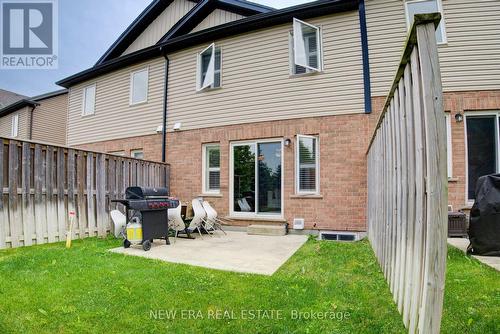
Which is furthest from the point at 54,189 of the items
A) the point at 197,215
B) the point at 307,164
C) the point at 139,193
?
the point at 307,164

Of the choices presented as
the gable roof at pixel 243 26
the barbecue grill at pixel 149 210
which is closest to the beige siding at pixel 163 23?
the gable roof at pixel 243 26

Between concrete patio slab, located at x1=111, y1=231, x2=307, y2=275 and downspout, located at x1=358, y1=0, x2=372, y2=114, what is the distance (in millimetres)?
3451

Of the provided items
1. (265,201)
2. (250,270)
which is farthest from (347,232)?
(250,270)

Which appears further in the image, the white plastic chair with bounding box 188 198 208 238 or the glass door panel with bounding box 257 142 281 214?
the glass door panel with bounding box 257 142 281 214

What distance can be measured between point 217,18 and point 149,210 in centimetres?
740

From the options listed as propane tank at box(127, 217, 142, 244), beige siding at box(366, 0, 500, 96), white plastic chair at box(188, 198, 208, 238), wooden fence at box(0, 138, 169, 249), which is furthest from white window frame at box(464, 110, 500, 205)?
wooden fence at box(0, 138, 169, 249)

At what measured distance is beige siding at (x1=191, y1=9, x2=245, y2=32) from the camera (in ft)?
32.4

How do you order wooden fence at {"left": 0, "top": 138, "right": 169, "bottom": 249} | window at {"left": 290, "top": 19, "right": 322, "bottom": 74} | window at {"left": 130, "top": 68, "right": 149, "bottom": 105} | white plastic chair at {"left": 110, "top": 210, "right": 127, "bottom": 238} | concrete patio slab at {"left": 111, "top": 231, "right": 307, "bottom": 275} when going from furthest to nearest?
window at {"left": 130, "top": 68, "right": 149, "bottom": 105} → window at {"left": 290, "top": 19, "right": 322, "bottom": 74} → white plastic chair at {"left": 110, "top": 210, "right": 127, "bottom": 238} → wooden fence at {"left": 0, "top": 138, "right": 169, "bottom": 249} → concrete patio slab at {"left": 111, "top": 231, "right": 307, "bottom": 275}

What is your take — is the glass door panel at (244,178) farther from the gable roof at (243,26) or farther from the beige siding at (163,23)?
the beige siding at (163,23)

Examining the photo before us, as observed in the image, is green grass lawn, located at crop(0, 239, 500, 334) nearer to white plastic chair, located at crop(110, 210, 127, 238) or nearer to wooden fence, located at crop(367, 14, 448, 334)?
wooden fence, located at crop(367, 14, 448, 334)

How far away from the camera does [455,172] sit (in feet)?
21.7

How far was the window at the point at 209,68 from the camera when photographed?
352 inches

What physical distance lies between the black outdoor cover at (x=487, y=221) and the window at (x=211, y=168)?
5907 millimetres

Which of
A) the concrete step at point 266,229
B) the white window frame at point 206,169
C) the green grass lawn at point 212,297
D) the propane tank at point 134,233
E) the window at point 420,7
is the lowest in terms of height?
the concrete step at point 266,229
